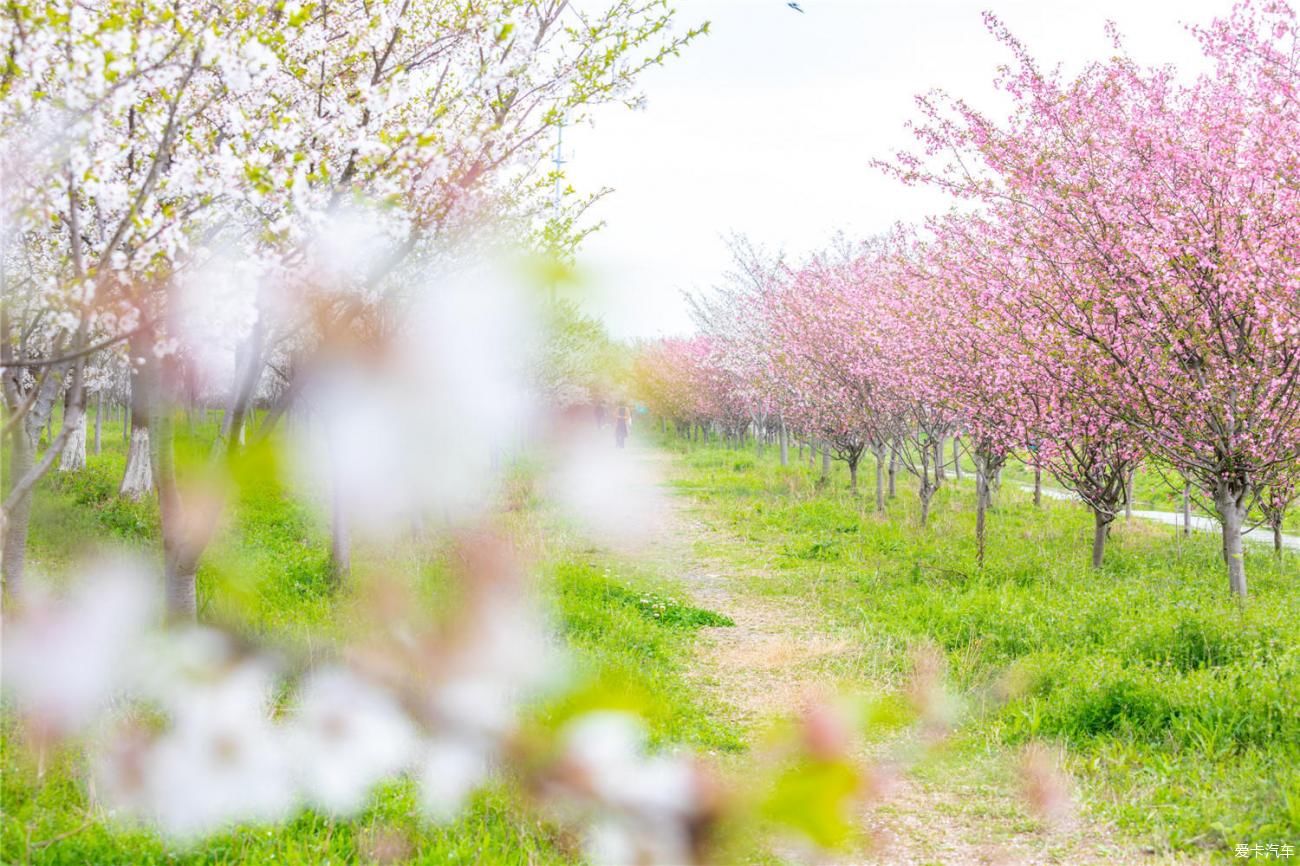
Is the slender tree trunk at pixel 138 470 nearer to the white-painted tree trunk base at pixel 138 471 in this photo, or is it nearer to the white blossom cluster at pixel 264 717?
the white-painted tree trunk base at pixel 138 471

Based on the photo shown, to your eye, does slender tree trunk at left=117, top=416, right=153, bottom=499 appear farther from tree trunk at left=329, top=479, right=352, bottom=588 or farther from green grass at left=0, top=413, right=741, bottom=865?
tree trunk at left=329, top=479, right=352, bottom=588

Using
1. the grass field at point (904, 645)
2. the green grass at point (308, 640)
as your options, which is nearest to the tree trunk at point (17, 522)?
the green grass at point (308, 640)

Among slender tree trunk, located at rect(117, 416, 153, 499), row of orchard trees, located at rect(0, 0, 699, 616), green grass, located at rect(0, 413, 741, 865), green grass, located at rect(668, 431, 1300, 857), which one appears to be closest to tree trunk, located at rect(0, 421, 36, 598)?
row of orchard trees, located at rect(0, 0, 699, 616)

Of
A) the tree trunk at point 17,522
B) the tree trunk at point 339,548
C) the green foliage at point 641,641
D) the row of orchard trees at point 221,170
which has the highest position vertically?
the row of orchard trees at point 221,170

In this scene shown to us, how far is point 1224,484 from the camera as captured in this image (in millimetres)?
8203

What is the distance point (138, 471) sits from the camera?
14.0 m

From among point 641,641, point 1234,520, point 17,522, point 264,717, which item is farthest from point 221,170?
point 1234,520

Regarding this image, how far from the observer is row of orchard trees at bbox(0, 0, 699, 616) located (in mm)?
3492

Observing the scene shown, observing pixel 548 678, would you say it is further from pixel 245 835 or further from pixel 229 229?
pixel 229 229

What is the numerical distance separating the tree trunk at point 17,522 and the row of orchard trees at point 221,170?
0.9 inches

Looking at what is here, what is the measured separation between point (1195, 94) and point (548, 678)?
7588 mm

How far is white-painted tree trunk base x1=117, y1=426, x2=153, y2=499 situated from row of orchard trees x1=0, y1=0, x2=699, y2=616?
307 inches

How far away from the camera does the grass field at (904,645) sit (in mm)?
4309

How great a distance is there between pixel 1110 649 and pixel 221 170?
6.74m
